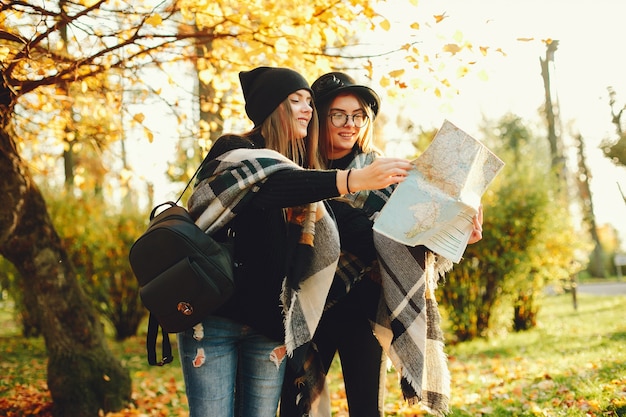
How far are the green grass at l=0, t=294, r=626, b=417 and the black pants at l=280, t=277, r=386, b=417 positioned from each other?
1.58 meters

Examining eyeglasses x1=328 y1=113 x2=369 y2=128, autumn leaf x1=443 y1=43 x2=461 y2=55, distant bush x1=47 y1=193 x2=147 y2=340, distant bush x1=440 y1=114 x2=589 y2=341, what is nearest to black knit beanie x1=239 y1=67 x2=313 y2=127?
eyeglasses x1=328 y1=113 x2=369 y2=128

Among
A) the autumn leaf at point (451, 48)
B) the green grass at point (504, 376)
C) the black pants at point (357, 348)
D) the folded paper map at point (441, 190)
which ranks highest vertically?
the autumn leaf at point (451, 48)

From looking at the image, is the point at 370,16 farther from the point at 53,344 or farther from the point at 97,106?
the point at 53,344

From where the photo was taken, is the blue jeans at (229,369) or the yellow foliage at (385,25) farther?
the yellow foliage at (385,25)

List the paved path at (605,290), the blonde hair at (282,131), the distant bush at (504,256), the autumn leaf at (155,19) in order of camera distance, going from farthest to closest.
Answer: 1. the paved path at (605,290)
2. the distant bush at (504,256)
3. the autumn leaf at (155,19)
4. the blonde hair at (282,131)

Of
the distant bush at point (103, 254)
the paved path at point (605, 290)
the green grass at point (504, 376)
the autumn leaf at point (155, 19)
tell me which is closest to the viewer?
the autumn leaf at point (155, 19)

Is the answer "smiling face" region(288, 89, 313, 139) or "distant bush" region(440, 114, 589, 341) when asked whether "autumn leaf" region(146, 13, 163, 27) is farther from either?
"distant bush" region(440, 114, 589, 341)

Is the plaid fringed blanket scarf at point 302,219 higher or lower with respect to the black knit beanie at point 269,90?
lower

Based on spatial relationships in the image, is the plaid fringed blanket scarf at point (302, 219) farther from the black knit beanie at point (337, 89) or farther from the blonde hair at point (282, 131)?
the black knit beanie at point (337, 89)

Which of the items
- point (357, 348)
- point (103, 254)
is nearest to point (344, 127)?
point (357, 348)

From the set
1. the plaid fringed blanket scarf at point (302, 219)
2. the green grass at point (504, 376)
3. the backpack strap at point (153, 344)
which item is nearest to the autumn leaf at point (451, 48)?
the plaid fringed blanket scarf at point (302, 219)

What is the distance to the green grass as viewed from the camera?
3.91m

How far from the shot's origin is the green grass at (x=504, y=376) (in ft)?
12.8

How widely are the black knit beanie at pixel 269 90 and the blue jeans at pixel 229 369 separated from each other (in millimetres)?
878
